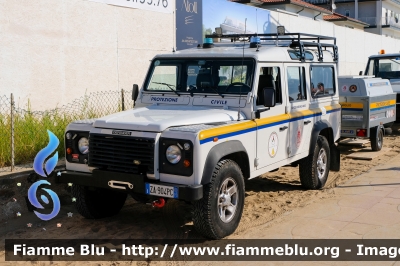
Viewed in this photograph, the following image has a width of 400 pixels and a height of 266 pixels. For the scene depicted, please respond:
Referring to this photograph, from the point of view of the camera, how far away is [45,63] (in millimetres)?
10148

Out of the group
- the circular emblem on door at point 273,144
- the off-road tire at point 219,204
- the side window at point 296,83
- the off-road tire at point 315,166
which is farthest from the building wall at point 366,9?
the off-road tire at point 219,204

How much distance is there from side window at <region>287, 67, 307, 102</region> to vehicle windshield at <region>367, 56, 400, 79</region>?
7.77 m

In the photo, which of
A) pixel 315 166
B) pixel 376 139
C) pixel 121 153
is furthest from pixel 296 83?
pixel 376 139

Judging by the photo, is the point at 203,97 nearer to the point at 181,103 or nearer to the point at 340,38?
the point at 181,103

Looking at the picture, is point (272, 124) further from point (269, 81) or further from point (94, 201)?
point (94, 201)

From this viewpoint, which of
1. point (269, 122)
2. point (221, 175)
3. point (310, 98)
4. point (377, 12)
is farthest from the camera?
point (377, 12)

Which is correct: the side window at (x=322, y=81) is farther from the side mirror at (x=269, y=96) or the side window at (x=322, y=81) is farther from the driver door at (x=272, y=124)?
the side mirror at (x=269, y=96)

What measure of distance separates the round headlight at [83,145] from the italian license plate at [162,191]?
0.96 metres

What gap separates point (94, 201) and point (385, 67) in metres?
10.7

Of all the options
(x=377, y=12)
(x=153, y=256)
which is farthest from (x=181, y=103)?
(x=377, y=12)

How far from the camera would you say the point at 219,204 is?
5.52 meters

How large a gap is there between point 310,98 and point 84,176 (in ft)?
12.0

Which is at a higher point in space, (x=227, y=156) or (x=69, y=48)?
(x=69, y=48)

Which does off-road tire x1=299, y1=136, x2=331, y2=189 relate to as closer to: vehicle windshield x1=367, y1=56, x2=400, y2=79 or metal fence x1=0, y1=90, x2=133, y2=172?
metal fence x1=0, y1=90, x2=133, y2=172
